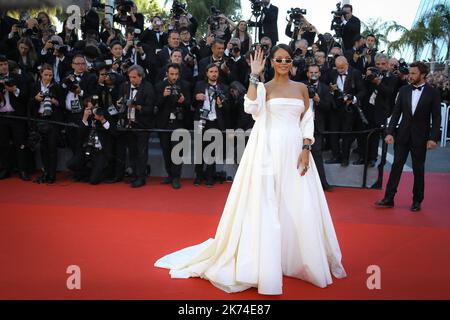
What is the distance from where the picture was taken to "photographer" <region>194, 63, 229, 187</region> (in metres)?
7.00

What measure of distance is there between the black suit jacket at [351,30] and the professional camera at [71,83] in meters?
5.20

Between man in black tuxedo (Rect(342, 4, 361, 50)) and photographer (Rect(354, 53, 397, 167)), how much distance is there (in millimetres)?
1799

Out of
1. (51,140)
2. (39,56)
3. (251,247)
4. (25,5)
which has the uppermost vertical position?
(39,56)

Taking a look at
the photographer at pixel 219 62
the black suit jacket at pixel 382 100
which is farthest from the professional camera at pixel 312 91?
the photographer at pixel 219 62

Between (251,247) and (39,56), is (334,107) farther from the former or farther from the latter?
(39,56)

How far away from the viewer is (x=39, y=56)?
326 inches

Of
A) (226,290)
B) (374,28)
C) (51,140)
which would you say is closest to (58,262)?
(226,290)

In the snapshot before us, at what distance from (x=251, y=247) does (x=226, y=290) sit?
1.12ft

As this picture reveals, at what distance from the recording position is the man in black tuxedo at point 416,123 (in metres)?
5.72

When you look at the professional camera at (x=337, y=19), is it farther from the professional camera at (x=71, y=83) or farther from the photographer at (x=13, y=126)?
the photographer at (x=13, y=126)

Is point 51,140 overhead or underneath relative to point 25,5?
underneath

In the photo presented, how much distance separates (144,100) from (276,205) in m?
4.09

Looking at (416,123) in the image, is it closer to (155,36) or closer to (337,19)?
(337,19)

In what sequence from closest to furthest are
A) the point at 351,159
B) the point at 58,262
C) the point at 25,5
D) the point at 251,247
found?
the point at 25,5 → the point at 251,247 → the point at 58,262 → the point at 351,159
